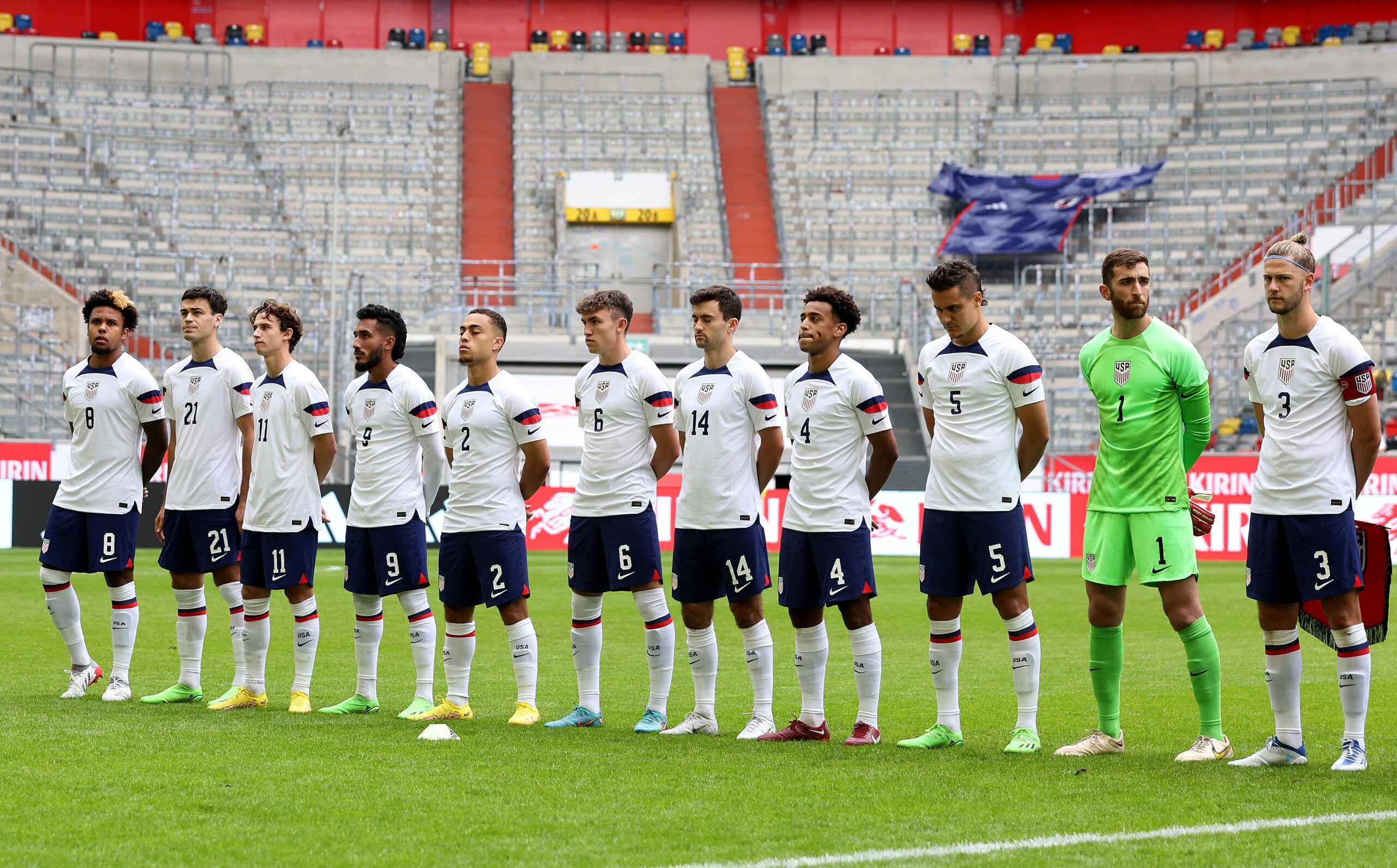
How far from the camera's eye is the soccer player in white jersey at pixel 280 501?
29.0 feet

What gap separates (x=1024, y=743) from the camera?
7254mm

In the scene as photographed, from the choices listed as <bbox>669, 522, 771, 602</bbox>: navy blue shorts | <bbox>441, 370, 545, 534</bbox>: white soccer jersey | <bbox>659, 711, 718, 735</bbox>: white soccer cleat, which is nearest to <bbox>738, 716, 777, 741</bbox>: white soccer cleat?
<bbox>659, 711, 718, 735</bbox>: white soccer cleat

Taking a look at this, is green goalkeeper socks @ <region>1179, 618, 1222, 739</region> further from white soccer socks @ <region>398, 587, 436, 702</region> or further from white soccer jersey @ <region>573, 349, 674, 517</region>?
white soccer socks @ <region>398, 587, 436, 702</region>

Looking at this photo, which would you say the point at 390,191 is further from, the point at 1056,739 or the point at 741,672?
the point at 1056,739

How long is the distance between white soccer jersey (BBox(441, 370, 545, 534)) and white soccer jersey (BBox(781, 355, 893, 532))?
4.95ft

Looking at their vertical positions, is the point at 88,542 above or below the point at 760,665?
above

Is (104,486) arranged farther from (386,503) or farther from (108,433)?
(386,503)

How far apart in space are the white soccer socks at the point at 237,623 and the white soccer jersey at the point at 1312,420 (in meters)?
5.67

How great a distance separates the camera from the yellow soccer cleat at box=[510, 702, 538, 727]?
8219 mm

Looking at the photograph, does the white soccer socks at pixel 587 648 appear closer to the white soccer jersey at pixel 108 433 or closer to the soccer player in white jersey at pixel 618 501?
the soccer player in white jersey at pixel 618 501

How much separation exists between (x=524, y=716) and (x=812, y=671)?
5.32 feet

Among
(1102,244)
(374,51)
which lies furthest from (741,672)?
(374,51)

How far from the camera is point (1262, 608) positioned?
693cm

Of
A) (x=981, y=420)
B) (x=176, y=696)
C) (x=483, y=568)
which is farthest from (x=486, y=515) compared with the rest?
(x=981, y=420)
